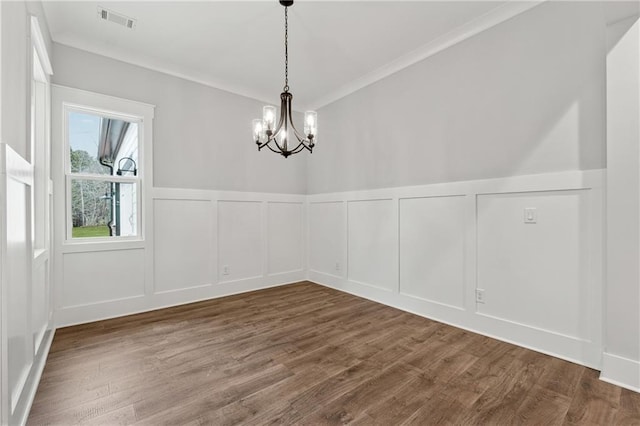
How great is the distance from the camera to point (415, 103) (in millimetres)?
3287

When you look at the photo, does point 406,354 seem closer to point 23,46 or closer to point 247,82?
point 23,46

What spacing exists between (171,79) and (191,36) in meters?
0.82

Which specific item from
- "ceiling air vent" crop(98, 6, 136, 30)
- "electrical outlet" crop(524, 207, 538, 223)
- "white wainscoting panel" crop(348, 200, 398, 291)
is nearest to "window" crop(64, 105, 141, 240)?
"ceiling air vent" crop(98, 6, 136, 30)

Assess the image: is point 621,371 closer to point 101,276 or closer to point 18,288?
point 18,288

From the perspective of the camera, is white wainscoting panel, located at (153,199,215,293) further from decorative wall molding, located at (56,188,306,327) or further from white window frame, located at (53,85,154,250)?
white window frame, located at (53,85,154,250)

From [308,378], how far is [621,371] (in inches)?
79.7

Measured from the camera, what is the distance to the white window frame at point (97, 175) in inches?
113

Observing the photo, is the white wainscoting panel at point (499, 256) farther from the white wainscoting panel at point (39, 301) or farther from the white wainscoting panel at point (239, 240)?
the white wainscoting panel at point (39, 301)

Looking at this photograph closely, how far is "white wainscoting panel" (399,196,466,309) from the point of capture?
289cm

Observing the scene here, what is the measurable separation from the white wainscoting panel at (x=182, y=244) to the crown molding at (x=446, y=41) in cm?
258

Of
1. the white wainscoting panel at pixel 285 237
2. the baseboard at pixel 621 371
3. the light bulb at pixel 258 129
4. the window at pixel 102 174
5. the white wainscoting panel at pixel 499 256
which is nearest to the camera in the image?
the baseboard at pixel 621 371

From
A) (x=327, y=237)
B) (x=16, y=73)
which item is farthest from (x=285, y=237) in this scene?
(x=16, y=73)

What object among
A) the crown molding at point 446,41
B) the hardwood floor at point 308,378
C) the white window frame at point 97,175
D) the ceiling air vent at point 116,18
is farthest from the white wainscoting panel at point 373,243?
the ceiling air vent at point 116,18

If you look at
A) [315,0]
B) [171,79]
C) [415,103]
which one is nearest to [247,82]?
[171,79]
